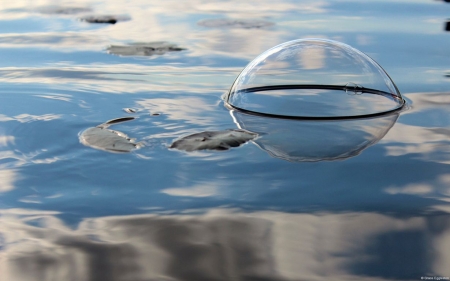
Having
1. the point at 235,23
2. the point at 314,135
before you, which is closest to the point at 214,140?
the point at 314,135

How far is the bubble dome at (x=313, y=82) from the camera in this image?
8.98ft

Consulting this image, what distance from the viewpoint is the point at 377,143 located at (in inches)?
88.0

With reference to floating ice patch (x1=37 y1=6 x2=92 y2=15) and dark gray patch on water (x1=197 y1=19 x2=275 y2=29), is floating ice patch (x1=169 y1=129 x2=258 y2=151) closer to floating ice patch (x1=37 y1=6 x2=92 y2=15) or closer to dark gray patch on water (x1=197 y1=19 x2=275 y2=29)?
dark gray patch on water (x1=197 y1=19 x2=275 y2=29)

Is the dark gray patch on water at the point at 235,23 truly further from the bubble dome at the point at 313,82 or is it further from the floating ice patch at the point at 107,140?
the floating ice patch at the point at 107,140

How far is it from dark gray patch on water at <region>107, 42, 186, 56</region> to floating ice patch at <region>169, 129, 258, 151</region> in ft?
5.79

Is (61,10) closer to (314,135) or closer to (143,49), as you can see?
(143,49)

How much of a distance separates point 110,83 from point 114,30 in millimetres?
1743

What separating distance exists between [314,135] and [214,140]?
353 millimetres

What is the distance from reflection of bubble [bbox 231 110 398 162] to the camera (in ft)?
6.98

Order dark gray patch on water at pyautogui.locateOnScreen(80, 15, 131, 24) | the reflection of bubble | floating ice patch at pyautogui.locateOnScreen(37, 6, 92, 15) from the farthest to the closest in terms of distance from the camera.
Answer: floating ice patch at pyautogui.locateOnScreen(37, 6, 92, 15) < dark gray patch on water at pyautogui.locateOnScreen(80, 15, 131, 24) < the reflection of bubble

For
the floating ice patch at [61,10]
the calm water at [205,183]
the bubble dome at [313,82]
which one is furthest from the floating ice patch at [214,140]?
the floating ice patch at [61,10]

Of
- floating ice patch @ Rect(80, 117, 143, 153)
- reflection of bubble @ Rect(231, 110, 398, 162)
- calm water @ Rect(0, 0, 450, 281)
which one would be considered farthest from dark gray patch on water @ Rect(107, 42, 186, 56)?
floating ice patch @ Rect(80, 117, 143, 153)

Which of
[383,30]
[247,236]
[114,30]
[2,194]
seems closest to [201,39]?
[114,30]

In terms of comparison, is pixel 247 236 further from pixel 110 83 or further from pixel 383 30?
pixel 383 30
